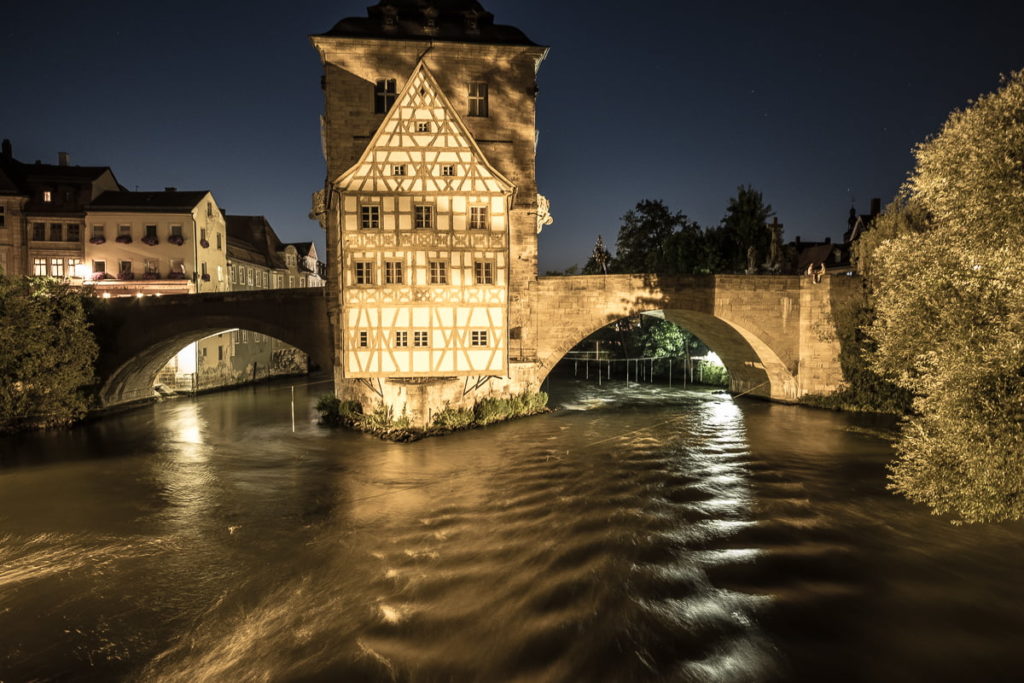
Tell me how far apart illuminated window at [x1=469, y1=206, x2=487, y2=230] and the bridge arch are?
418cm

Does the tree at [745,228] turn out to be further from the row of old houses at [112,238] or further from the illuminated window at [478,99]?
the row of old houses at [112,238]

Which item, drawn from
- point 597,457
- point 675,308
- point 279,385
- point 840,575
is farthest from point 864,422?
point 279,385

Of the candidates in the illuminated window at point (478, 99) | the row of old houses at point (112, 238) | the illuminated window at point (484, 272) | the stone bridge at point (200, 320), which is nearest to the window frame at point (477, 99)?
the illuminated window at point (478, 99)

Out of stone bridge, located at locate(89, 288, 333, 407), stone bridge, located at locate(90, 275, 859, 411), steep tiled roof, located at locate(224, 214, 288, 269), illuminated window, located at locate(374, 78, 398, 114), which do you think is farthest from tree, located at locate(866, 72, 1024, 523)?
steep tiled roof, located at locate(224, 214, 288, 269)

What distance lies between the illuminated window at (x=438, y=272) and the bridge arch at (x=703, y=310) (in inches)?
186

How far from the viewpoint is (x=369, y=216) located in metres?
17.0

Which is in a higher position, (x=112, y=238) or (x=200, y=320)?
(x=112, y=238)

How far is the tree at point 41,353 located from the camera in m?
18.5

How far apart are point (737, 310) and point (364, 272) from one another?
1533 centimetres

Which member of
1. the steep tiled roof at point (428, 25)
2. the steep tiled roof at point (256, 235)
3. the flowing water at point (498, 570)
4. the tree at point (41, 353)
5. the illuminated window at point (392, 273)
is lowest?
the flowing water at point (498, 570)

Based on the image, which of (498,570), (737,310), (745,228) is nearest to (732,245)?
(745,228)

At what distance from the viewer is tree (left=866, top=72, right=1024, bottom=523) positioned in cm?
797

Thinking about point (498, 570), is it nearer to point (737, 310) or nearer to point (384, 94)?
point (384, 94)

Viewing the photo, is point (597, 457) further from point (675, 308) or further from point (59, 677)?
point (59, 677)
